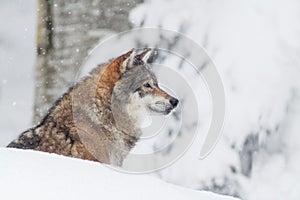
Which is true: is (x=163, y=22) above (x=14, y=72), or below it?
above

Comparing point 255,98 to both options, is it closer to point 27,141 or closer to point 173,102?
point 173,102

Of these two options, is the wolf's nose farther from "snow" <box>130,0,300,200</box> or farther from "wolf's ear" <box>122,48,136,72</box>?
"snow" <box>130,0,300,200</box>

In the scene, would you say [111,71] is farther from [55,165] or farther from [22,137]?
[55,165]

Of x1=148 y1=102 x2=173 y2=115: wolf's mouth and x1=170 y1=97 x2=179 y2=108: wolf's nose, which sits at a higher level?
x1=170 y1=97 x2=179 y2=108: wolf's nose

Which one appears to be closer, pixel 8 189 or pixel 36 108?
pixel 8 189

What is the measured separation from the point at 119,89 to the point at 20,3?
540cm

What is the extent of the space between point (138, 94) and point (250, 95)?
1590mm

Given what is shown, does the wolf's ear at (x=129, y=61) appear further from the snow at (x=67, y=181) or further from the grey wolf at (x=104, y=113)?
the snow at (x=67, y=181)

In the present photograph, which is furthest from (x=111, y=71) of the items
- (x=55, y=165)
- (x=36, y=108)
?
(x=36, y=108)

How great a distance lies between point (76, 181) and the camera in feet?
8.77

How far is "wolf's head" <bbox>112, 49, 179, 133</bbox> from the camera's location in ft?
16.5

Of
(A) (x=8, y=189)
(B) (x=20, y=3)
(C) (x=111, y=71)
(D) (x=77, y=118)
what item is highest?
(B) (x=20, y=3)

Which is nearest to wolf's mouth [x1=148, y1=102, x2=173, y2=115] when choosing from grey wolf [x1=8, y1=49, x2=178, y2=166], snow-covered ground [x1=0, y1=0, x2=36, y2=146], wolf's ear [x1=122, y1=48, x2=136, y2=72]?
grey wolf [x1=8, y1=49, x2=178, y2=166]

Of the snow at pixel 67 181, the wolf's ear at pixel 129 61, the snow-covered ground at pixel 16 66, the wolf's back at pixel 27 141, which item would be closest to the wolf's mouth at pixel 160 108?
the wolf's ear at pixel 129 61
